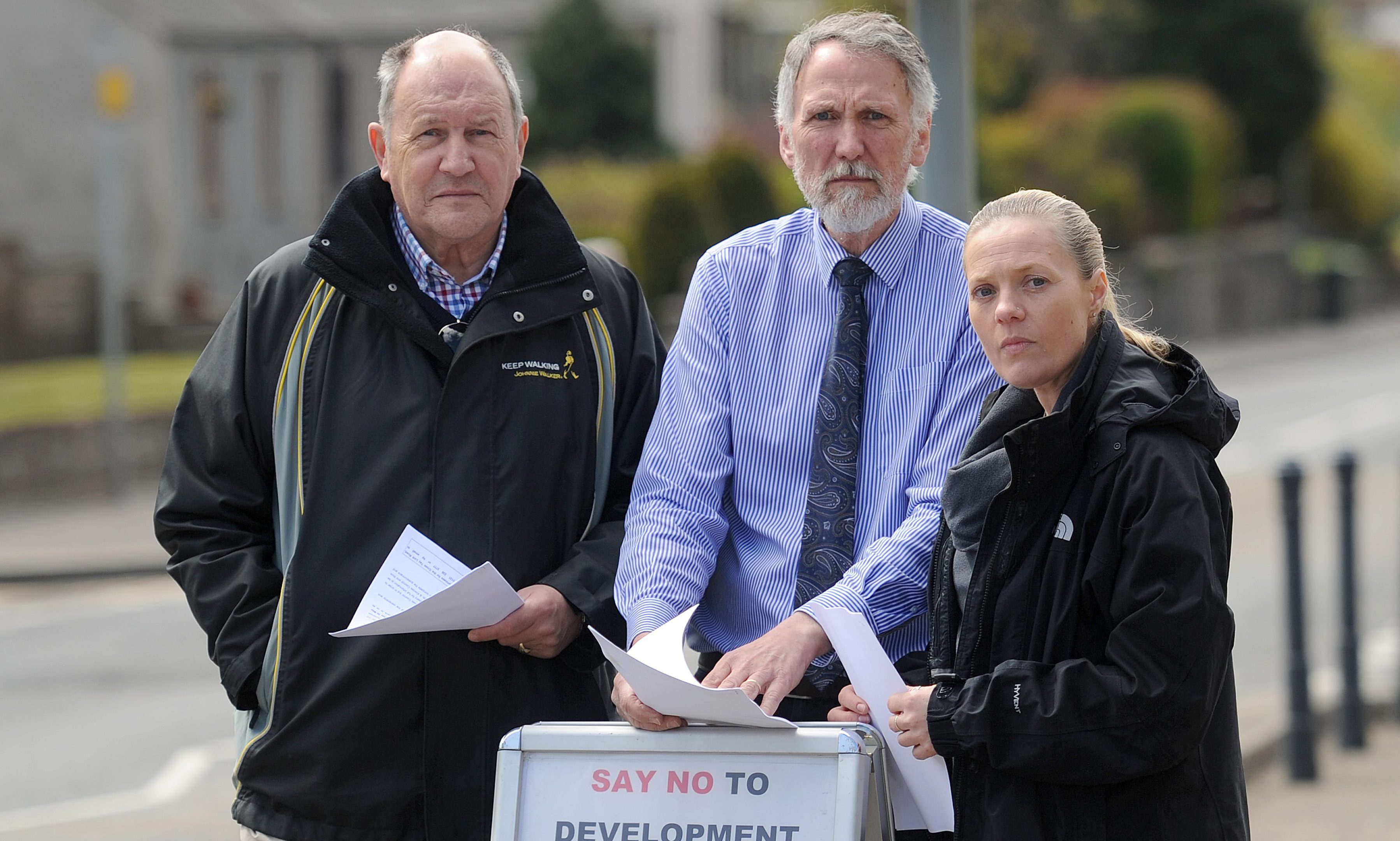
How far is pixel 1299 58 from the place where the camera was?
3706 centimetres

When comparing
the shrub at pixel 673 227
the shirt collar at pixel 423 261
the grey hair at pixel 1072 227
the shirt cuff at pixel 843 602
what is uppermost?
the shrub at pixel 673 227

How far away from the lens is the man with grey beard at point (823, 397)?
9.87ft

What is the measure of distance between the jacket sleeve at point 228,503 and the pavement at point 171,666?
11.8 feet

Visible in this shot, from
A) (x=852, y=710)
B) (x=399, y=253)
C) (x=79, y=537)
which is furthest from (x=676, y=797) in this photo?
(x=79, y=537)

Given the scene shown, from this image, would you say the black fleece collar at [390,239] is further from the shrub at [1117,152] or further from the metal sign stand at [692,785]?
the shrub at [1117,152]

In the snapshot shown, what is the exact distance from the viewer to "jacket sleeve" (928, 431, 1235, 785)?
2449mm

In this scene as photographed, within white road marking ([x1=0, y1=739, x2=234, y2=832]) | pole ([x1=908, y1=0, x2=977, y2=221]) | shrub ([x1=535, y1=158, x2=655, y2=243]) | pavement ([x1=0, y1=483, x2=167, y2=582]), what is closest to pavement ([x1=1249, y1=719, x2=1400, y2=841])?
pole ([x1=908, y1=0, x2=977, y2=221])

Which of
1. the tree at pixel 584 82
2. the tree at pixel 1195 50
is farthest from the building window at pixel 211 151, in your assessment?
the tree at pixel 1195 50

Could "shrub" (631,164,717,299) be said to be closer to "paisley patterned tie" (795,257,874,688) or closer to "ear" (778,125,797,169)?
"ear" (778,125,797,169)

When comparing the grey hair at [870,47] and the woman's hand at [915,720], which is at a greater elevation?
the grey hair at [870,47]

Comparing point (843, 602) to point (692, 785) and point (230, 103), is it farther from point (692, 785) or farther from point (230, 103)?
point (230, 103)

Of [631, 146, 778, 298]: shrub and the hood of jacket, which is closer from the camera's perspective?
the hood of jacket

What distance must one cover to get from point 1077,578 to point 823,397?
2.33 feet

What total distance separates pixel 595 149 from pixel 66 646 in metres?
21.8
